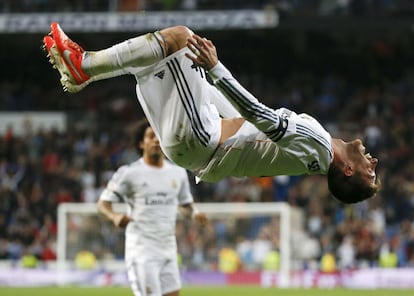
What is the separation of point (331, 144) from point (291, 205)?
566 inches

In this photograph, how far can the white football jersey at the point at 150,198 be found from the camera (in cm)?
880

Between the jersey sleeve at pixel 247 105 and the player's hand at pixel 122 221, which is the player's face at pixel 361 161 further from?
the player's hand at pixel 122 221

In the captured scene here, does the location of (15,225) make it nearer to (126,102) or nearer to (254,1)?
(126,102)

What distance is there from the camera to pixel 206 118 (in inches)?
256

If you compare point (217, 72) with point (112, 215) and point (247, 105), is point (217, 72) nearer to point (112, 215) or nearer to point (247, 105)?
point (247, 105)

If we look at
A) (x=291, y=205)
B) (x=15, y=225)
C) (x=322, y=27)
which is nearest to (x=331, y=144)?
(x=291, y=205)

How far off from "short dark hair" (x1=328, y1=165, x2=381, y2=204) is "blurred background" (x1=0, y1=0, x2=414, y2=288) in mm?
9056

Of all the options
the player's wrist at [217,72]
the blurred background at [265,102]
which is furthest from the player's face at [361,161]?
the blurred background at [265,102]

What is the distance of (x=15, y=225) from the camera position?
21578 mm

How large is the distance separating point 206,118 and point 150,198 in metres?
2.62

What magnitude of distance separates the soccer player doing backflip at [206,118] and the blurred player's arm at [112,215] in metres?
1.82

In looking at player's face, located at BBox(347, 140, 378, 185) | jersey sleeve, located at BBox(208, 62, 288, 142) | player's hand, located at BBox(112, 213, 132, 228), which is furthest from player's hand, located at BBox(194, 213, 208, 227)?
jersey sleeve, located at BBox(208, 62, 288, 142)

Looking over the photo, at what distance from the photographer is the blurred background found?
18969mm

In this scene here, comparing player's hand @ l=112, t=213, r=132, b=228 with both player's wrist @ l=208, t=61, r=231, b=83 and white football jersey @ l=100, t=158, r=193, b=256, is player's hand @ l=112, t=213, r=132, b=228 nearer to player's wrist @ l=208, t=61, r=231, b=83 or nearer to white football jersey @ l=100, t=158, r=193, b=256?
white football jersey @ l=100, t=158, r=193, b=256
